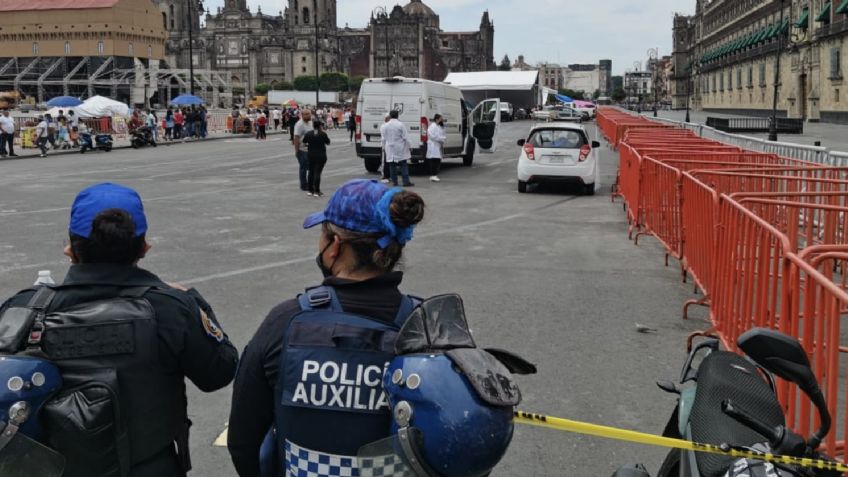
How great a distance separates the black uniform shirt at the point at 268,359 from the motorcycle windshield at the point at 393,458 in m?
0.15

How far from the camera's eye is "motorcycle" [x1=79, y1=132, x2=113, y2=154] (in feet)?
107

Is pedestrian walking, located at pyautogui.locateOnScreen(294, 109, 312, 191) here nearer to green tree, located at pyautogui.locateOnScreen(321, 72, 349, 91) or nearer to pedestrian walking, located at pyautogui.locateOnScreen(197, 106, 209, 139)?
pedestrian walking, located at pyautogui.locateOnScreen(197, 106, 209, 139)

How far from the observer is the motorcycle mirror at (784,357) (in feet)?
7.40

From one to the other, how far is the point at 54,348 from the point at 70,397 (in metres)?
0.16

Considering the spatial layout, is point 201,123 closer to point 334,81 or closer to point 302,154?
point 302,154

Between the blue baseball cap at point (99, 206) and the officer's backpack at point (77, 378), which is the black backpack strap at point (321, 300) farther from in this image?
the blue baseball cap at point (99, 206)

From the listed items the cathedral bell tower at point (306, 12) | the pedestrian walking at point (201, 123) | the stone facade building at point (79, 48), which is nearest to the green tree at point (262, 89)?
the cathedral bell tower at point (306, 12)

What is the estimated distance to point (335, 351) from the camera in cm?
221

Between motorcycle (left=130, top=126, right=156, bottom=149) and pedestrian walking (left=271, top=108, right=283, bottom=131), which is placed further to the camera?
pedestrian walking (left=271, top=108, right=283, bottom=131)

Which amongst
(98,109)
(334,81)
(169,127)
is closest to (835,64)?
(169,127)

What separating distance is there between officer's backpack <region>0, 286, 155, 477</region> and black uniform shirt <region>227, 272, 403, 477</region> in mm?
364

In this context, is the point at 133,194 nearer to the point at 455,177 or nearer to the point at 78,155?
the point at 455,177

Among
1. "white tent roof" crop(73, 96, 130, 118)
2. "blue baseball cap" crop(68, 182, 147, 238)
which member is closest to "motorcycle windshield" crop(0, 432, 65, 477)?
"blue baseball cap" crop(68, 182, 147, 238)

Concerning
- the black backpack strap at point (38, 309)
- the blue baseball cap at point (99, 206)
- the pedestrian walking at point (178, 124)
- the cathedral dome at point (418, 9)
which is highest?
the cathedral dome at point (418, 9)
